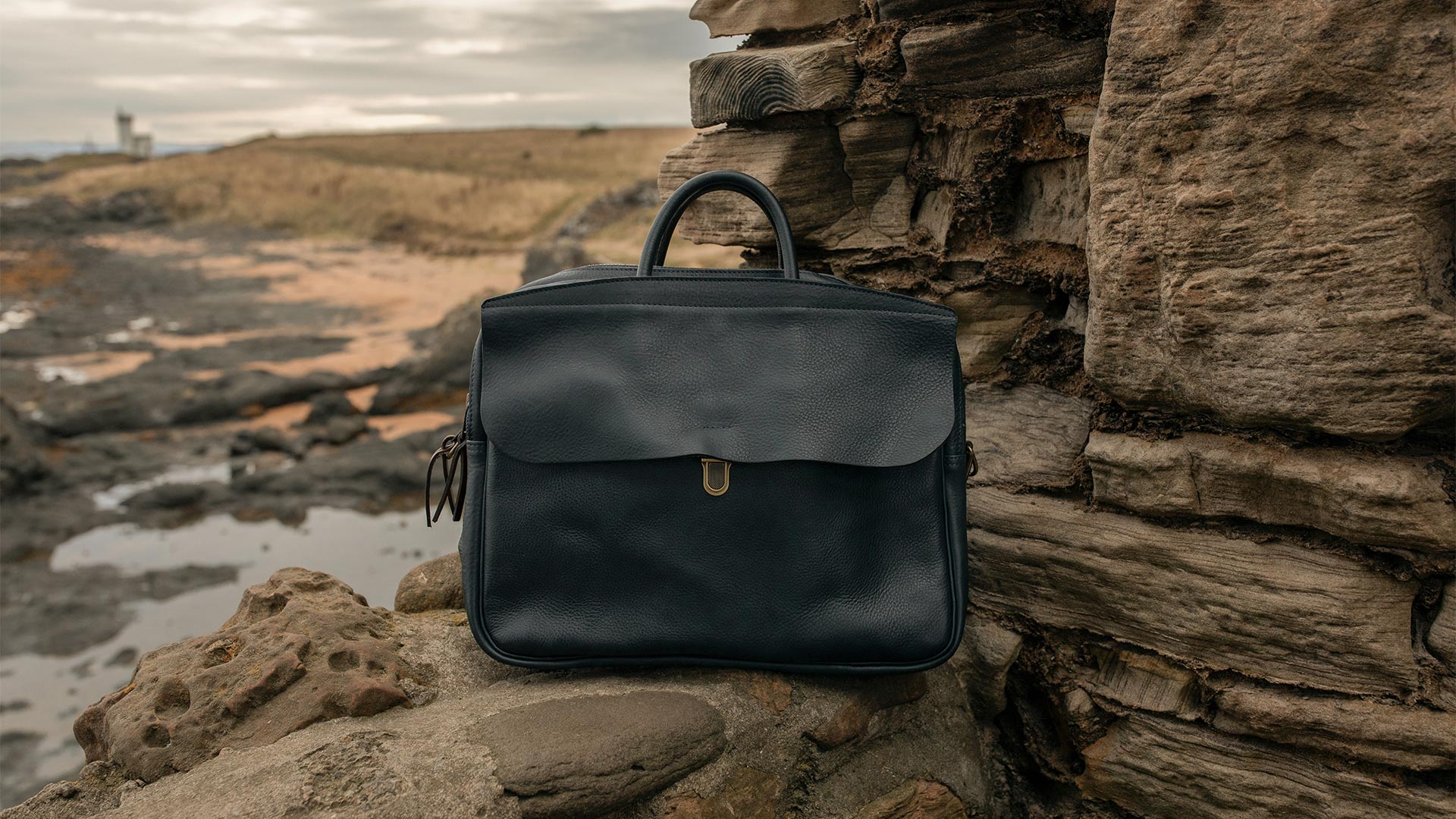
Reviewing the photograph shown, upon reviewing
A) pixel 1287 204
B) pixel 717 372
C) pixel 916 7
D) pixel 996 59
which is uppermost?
pixel 916 7

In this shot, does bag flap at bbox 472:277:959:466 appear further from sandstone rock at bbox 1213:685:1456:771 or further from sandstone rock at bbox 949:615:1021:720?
sandstone rock at bbox 1213:685:1456:771

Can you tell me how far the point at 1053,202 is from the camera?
7.07 ft

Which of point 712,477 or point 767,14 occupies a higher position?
point 767,14

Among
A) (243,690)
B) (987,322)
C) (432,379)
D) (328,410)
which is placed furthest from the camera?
(432,379)

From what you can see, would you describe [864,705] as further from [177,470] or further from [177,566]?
[177,470]

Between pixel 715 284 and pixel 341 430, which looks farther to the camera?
pixel 341 430

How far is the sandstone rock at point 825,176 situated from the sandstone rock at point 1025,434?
48 centimetres

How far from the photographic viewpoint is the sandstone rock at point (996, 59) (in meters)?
2.02

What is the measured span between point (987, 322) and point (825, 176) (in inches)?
22.1

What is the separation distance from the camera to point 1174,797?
2000 millimetres

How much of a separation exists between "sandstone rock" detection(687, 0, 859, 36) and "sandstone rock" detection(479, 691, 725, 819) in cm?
166

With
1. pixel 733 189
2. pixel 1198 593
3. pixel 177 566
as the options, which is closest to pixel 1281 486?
pixel 1198 593

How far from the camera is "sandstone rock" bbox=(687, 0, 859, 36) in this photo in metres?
2.42

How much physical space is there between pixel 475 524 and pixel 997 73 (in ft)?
4.74
